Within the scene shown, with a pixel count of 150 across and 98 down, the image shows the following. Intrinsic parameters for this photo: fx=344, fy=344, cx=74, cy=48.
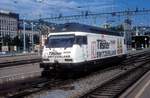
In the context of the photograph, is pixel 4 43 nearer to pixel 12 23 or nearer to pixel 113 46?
pixel 12 23

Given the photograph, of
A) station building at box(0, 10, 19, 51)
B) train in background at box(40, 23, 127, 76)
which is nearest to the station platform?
train in background at box(40, 23, 127, 76)

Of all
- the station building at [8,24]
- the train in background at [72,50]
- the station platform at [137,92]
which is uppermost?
the station building at [8,24]

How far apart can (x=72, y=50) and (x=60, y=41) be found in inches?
48.3

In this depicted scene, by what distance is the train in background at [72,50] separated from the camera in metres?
19.3

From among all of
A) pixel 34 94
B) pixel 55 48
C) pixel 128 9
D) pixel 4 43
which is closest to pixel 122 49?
pixel 55 48

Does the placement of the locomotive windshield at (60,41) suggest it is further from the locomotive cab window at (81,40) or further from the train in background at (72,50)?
the locomotive cab window at (81,40)

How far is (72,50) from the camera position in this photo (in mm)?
19469

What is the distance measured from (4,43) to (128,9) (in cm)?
4803

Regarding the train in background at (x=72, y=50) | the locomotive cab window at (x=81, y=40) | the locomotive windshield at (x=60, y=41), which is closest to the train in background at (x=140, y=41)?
the train in background at (x=72, y=50)

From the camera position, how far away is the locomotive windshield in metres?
20.0

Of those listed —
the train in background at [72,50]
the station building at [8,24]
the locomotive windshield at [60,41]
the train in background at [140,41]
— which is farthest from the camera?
the station building at [8,24]

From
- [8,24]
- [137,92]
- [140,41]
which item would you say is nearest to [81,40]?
[137,92]

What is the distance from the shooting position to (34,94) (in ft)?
44.2

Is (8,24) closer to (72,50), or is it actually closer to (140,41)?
(140,41)
